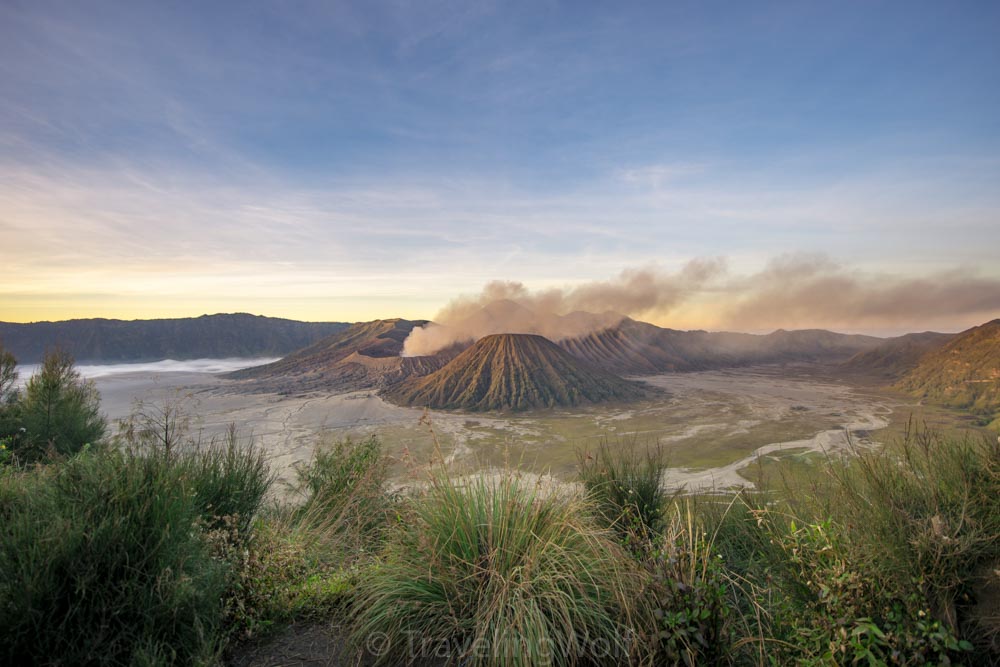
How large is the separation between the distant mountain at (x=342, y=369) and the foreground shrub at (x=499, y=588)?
68.3 meters

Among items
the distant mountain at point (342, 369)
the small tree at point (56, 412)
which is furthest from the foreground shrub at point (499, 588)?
the distant mountain at point (342, 369)

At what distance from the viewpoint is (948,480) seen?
3.18 metres

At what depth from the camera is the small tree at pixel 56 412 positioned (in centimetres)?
1159

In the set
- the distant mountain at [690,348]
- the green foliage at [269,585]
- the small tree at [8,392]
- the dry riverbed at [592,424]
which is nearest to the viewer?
the green foliage at [269,585]

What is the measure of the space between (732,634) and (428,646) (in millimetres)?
1893

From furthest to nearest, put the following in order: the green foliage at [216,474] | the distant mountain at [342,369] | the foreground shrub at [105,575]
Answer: the distant mountain at [342,369] < the green foliage at [216,474] < the foreground shrub at [105,575]

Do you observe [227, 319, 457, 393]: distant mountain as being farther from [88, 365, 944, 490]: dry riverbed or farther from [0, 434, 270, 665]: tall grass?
[0, 434, 270, 665]: tall grass

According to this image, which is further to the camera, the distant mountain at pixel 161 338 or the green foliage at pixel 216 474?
the distant mountain at pixel 161 338

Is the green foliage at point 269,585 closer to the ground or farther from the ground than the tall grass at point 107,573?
closer to the ground

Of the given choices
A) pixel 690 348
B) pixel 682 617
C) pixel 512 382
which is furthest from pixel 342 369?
pixel 690 348

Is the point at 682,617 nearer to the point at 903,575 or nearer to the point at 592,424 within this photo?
the point at 903,575

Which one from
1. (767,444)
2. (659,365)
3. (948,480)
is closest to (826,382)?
(659,365)

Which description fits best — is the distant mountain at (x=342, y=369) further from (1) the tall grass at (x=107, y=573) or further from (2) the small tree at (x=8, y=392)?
(1) the tall grass at (x=107, y=573)

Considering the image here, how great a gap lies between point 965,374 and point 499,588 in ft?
292
